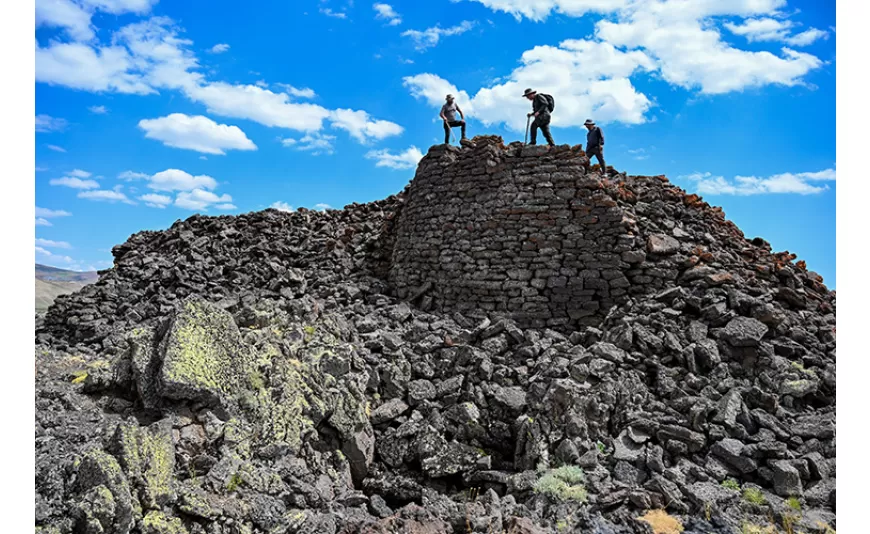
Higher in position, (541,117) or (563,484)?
(541,117)

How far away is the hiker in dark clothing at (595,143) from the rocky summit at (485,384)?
594 mm

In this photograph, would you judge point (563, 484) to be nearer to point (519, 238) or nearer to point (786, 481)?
point (786, 481)

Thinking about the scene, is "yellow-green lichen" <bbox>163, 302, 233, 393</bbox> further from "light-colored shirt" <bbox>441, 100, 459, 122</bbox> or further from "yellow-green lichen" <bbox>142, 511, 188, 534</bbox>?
"light-colored shirt" <bbox>441, 100, 459, 122</bbox>

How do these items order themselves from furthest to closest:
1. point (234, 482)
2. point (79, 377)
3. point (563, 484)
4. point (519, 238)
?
point (519, 238) → point (79, 377) → point (563, 484) → point (234, 482)

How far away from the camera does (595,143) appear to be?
10.6 m

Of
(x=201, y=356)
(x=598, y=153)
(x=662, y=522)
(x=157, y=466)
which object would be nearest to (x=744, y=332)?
(x=662, y=522)

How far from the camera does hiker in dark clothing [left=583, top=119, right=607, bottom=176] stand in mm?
10523

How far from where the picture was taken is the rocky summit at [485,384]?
4.95 m

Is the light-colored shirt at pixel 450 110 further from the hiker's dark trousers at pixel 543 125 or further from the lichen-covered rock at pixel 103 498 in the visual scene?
the lichen-covered rock at pixel 103 498

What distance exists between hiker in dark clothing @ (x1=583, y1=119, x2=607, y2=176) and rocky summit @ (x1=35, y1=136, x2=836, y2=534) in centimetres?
59

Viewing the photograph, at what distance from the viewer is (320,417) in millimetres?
6430

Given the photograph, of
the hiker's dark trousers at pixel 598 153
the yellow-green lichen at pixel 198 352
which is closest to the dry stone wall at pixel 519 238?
the hiker's dark trousers at pixel 598 153

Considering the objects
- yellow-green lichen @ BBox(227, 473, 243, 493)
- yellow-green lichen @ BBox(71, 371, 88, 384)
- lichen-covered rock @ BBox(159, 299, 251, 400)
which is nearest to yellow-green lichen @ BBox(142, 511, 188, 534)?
yellow-green lichen @ BBox(227, 473, 243, 493)

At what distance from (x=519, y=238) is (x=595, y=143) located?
2693 millimetres
